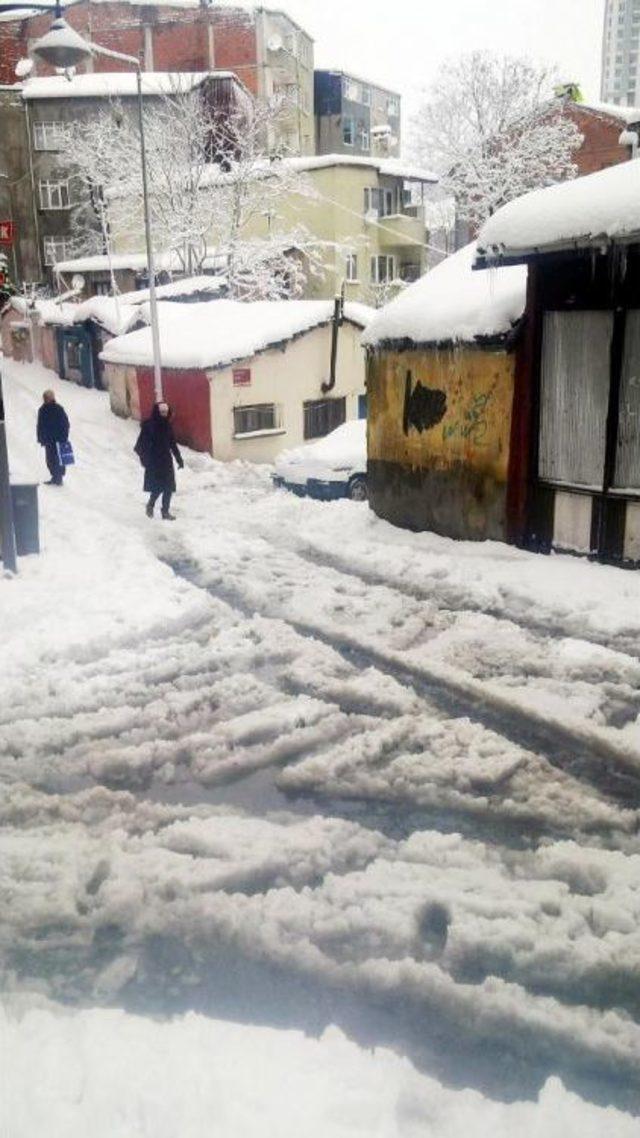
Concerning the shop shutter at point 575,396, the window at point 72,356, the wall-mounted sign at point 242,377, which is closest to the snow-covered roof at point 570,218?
the shop shutter at point 575,396

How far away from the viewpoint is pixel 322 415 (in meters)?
22.9

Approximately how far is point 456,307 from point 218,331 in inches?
459

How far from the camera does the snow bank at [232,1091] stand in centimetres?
269

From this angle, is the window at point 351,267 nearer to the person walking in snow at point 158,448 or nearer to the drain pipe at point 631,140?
the drain pipe at point 631,140

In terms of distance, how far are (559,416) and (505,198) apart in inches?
1381

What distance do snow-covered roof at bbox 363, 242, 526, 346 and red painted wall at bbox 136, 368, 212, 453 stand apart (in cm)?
844

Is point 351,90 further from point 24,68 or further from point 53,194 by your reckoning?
point 53,194

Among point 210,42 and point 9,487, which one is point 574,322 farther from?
point 210,42

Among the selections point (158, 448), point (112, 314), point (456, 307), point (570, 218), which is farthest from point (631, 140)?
point (112, 314)

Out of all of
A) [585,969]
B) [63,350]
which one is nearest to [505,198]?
[63,350]

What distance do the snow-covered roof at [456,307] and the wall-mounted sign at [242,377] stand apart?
8.36m

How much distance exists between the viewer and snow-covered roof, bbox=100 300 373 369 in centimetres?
1997

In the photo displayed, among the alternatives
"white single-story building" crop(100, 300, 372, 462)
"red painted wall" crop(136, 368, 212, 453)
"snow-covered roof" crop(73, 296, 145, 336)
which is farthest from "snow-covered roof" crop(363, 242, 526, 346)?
"snow-covered roof" crop(73, 296, 145, 336)

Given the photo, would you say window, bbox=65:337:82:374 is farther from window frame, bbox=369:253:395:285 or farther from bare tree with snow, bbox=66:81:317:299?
window frame, bbox=369:253:395:285
